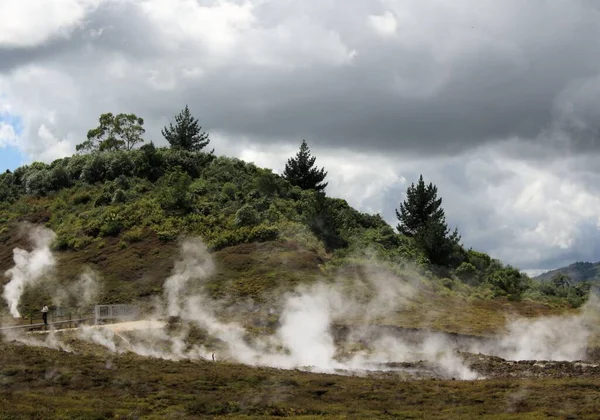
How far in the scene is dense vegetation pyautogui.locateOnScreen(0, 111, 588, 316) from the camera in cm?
7269

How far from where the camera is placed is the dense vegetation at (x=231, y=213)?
72688 mm

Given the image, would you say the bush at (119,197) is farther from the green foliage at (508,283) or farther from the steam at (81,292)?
the green foliage at (508,283)

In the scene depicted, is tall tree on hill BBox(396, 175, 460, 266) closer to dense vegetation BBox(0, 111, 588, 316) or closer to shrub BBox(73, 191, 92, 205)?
dense vegetation BBox(0, 111, 588, 316)

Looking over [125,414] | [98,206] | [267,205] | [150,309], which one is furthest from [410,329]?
[98,206]

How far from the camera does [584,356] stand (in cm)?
4706

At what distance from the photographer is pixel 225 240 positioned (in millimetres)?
71938

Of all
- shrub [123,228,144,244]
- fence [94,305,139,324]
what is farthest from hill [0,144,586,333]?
fence [94,305,139,324]

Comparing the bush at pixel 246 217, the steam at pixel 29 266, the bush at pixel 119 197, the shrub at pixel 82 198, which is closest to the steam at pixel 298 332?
the bush at pixel 246 217

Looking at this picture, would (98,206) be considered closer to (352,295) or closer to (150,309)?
(150,309)

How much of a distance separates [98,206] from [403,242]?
36348mm

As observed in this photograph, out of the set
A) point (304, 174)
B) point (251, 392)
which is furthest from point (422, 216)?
point (251, 392)

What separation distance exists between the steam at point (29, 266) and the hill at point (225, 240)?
666 mm

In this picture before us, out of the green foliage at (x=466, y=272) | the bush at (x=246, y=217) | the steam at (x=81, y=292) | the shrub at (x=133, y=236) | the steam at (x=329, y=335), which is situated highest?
the bush at (x=246, y=217)

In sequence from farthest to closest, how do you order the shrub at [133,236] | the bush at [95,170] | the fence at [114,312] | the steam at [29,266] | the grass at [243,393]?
the bush at [95,170] < the shrub at [133,236] < the steam at [29,266] < the fence at [114,312] < the grass at [243,393]
